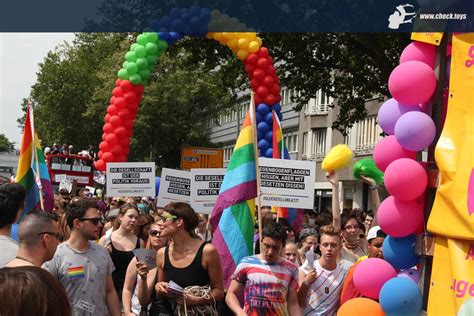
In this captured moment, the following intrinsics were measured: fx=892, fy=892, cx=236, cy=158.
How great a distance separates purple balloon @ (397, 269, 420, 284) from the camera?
5.99m

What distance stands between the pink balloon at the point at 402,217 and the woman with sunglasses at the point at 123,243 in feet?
13.5

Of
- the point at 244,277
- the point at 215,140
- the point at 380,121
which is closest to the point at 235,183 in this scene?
the point at 244,277

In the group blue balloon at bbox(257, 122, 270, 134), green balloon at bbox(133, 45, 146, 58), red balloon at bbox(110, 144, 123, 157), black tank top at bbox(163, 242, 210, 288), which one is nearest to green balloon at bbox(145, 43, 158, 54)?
green balloon at bbox(133, 45, 146, 58)

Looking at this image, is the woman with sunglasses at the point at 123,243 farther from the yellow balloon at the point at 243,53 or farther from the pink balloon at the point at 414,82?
the yellow balloon at the point at 243,53

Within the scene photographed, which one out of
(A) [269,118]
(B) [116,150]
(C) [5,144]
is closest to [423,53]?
(A) [269,118]

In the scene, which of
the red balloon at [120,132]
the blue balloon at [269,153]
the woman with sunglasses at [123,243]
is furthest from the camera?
the red balloon at [120,132]

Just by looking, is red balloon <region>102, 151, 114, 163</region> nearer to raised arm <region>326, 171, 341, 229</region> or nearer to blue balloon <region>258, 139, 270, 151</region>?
blue balloon <region>258, 139, 270, 151</region>

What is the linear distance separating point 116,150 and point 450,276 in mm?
13832

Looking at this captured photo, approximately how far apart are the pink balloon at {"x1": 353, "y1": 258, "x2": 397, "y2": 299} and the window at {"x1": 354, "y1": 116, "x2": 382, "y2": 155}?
4061 cm

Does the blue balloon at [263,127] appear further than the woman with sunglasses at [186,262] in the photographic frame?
Yes

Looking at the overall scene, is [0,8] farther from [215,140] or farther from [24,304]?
[215,140]

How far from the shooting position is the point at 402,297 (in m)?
5.81

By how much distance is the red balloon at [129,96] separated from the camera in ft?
63.6

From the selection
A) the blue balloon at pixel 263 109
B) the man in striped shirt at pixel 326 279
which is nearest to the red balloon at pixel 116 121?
the blue balloon at pixel 263 109
